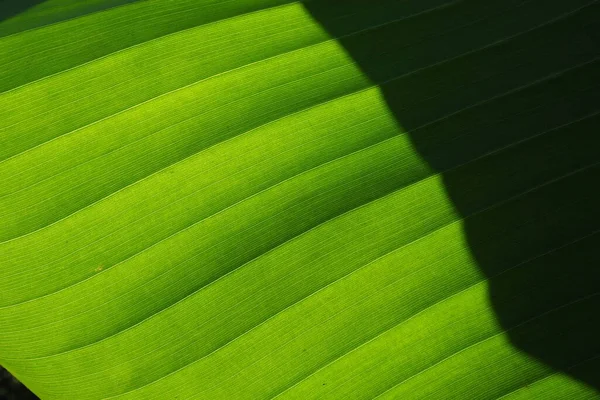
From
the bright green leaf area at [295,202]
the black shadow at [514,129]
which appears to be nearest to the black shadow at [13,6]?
the bright green leaf area at [295,202]

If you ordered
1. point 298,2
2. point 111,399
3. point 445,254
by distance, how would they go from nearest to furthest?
point 111,399
point 445,254
point 298,2

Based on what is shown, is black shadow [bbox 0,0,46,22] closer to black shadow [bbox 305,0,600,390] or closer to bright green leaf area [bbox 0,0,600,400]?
bright green leaf area [bbox 0,0,600,400]

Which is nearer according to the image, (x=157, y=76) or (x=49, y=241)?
(x=49, y=241)

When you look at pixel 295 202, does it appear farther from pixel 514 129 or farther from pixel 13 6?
pixel 13 6

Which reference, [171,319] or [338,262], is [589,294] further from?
[171,319]

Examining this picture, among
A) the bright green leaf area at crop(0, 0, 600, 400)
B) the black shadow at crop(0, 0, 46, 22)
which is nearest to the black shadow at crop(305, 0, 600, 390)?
the bright green leaf area at crop(0, 0, 600, 400)

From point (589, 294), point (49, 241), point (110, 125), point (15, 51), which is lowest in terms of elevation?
point (589, 294)

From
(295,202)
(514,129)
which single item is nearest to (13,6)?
(295,202)

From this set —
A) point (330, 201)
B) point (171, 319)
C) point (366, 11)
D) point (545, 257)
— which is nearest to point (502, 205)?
point (545, 257)
